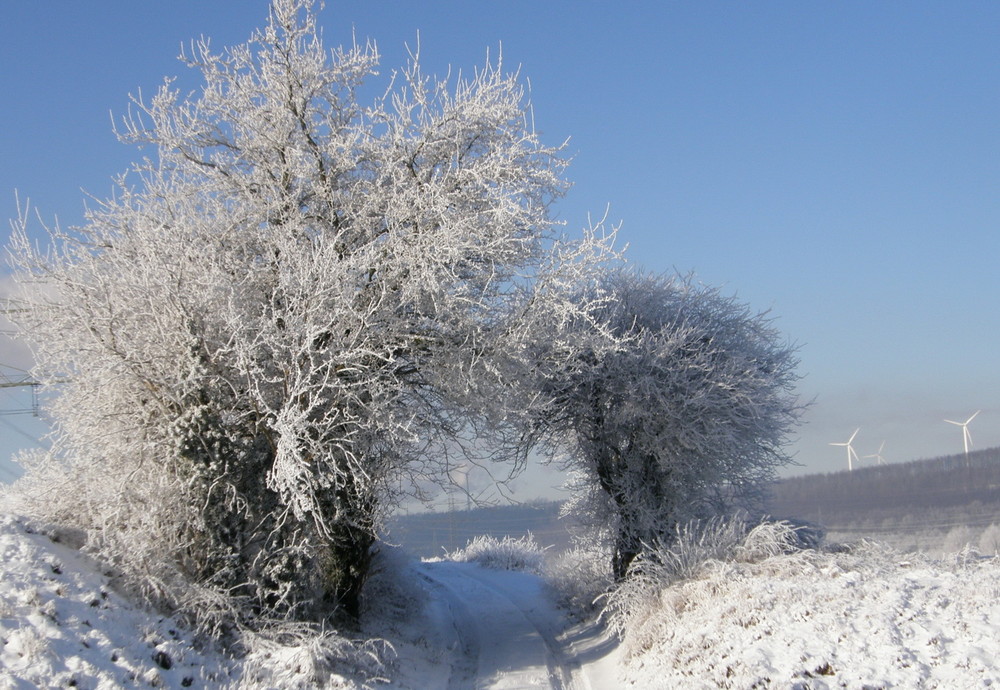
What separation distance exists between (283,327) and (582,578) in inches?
437

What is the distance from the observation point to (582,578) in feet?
63.3

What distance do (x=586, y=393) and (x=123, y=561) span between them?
1053 cm

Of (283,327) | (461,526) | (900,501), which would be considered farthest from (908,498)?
(283,327)

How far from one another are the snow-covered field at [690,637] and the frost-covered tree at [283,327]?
1.00 m

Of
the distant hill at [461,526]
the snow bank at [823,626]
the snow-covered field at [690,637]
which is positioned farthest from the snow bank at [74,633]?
the snow bank at [823,626]

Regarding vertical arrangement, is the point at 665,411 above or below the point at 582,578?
above

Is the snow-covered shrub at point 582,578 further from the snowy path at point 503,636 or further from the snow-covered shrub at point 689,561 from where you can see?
the snow-covered shrub at point 689,561

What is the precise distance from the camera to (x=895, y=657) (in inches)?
324

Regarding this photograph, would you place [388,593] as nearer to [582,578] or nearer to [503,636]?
[503,636]

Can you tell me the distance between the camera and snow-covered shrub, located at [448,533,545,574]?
2959 cm

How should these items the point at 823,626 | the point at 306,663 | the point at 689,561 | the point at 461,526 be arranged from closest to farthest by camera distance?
the point at 823,626 < the point at 306,663 < the point at 689,561 < the point at 461,526

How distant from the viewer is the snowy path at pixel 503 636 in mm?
11898

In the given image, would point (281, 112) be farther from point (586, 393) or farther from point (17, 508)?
point (586, 393)

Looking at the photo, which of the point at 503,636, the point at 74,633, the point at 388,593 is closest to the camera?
the point at 74,633
